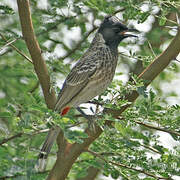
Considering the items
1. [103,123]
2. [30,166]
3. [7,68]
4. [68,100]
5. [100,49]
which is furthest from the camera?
[7,68]

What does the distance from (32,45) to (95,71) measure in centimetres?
72

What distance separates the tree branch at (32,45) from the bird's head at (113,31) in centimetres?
87

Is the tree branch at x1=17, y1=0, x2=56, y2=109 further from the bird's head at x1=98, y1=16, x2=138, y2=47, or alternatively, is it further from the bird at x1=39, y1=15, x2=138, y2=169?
the bird's head at x1=98, y1=16, x2=138, y2=47

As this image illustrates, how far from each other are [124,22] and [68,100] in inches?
39.6

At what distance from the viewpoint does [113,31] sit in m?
4.27

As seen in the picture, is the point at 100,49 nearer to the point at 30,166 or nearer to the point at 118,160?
the point at 118,160

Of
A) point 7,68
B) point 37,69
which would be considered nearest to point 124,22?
point 37,69

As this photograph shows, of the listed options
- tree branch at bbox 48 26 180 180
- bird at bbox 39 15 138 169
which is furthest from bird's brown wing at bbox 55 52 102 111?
tree branch at bbox 48 26 180 180

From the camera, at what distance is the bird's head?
165 inches

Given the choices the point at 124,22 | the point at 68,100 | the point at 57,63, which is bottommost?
the point at 68,100

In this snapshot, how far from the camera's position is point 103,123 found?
3330 millimetres

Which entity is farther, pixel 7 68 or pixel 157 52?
pixel 7 68

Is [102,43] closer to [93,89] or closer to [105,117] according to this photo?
[93,89]

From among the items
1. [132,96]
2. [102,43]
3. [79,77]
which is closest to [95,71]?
[79,77]
